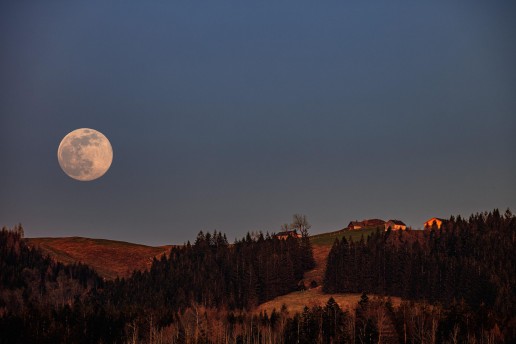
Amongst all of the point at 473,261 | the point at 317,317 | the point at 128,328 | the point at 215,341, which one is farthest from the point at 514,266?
the point at 128,328

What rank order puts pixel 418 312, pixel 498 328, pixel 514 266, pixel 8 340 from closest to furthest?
pixel 498 328
pixel 8 340
pixel 418 312
pixel 514 266

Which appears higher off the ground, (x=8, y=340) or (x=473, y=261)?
(x=473, y=261)

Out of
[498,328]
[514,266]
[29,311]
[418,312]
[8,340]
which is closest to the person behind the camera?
[498,328]

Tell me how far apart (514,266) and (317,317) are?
74961 millimetres

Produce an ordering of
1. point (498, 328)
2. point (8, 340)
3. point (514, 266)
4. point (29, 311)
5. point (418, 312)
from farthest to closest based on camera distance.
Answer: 1. point (514, 266)
2. point (29, 311)
3. point (418, 312)
4. point (8, 340)
5. point (498, 328)

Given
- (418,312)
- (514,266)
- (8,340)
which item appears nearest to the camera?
(8,340)

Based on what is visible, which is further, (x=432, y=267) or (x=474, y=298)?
(x=432, y=267)

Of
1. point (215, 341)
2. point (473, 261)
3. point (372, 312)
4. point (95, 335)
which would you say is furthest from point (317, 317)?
point (473, 261)

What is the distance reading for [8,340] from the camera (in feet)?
488

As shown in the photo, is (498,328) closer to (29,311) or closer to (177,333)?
(177,333)

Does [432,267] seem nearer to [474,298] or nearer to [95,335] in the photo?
[474,298]

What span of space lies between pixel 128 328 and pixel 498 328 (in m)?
85.8

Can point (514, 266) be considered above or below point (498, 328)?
above

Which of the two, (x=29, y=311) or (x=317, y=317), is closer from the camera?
(x=317, y=317)
